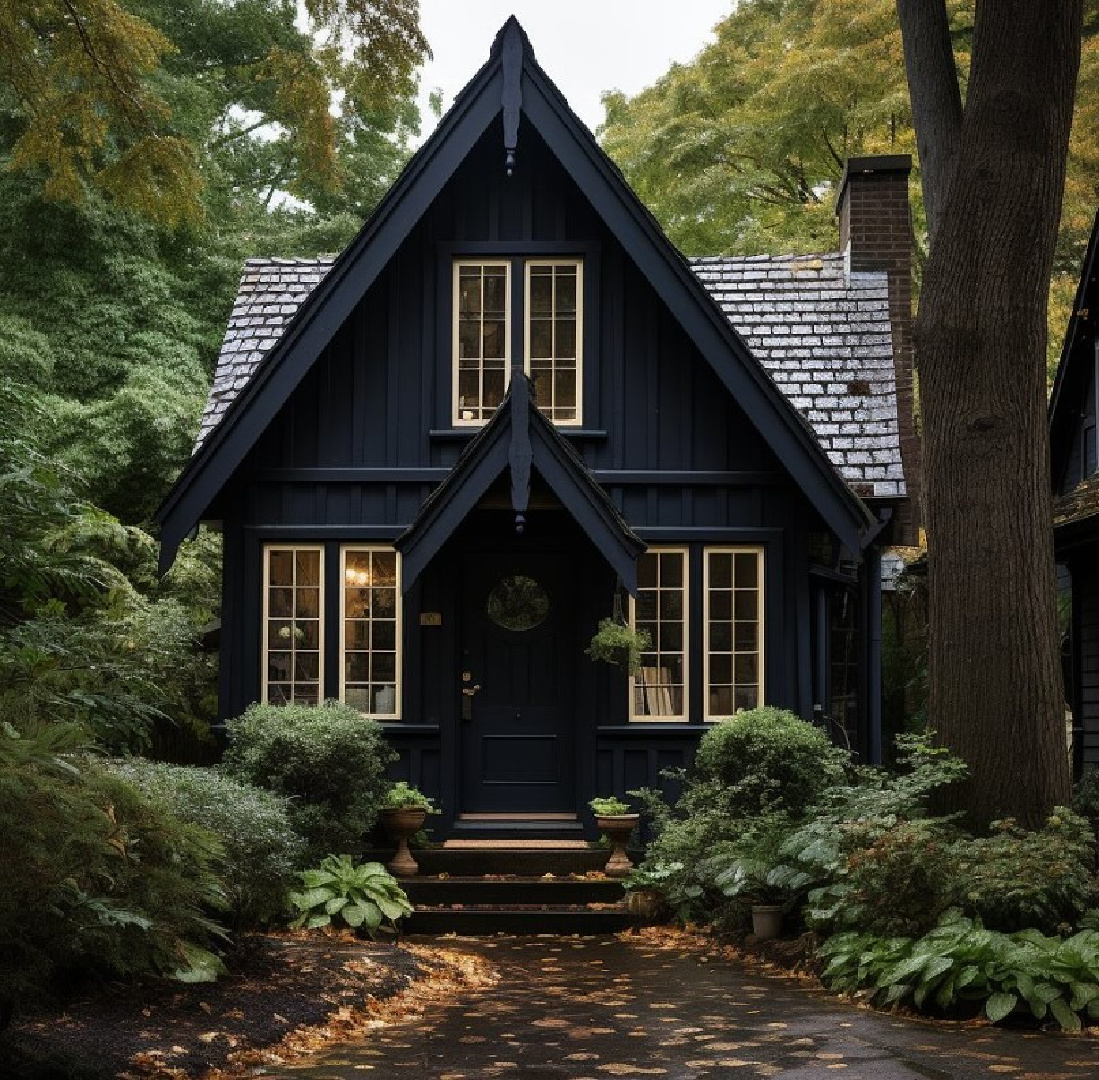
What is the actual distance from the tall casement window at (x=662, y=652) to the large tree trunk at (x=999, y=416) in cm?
460

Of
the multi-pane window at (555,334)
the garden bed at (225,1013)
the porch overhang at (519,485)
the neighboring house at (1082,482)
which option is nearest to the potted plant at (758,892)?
the garden bed at (225,1013)

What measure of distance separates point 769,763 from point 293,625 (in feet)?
15.5

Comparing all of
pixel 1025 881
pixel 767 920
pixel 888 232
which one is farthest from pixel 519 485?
pixel 888 232

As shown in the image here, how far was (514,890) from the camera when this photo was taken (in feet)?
44.7

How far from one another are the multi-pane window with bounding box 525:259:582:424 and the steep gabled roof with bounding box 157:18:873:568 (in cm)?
86

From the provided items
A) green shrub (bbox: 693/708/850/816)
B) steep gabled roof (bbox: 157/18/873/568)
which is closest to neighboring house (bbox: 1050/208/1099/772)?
steep gabled roof (bbox: 157/18/873/568)

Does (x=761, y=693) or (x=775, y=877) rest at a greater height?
(x=761, y=693)

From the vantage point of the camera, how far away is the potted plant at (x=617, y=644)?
14.4 metres

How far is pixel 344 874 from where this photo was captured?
1251 cm

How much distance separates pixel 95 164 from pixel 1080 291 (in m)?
13.5

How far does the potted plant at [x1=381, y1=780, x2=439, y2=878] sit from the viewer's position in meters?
14.0

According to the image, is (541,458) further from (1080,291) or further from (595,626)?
(1080,291)

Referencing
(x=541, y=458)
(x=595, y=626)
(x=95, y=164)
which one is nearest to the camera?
(x=541, y=458)

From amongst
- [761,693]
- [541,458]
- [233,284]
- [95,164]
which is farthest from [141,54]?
[233,284]
